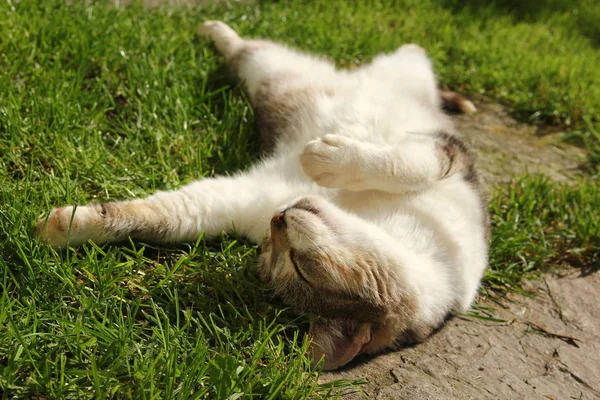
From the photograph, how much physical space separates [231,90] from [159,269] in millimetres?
1707

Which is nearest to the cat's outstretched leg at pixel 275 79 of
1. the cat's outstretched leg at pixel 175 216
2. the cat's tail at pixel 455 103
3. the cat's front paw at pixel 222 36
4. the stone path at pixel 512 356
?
the cat's front paw at pixel 222 36

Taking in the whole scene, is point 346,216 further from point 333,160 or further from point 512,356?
point 512,356

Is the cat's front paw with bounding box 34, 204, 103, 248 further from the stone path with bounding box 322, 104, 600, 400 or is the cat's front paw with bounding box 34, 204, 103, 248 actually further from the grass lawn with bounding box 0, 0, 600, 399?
the stone path with bounding box 322, 104, 600, 400

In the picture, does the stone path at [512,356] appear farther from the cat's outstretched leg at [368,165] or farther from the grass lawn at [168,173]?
the cat's outstretched leg at [368,165]

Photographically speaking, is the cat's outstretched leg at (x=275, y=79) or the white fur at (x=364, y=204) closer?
the white fur at (x=364, y=204)

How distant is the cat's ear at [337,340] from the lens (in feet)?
8.29

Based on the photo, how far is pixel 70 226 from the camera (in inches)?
102

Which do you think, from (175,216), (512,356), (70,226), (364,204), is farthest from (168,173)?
(512,356)

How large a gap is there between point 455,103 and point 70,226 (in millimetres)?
3267

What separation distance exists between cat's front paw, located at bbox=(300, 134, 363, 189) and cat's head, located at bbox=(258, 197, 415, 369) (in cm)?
25

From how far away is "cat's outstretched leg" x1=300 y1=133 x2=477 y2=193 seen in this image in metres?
2.94

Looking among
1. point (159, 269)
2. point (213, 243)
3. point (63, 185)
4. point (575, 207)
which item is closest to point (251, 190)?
point (213, 243)

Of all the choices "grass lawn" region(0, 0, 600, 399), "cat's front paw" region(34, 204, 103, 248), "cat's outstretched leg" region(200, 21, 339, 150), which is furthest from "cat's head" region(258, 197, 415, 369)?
"cat's outstretched leg" region(200, 21, 339, 150)

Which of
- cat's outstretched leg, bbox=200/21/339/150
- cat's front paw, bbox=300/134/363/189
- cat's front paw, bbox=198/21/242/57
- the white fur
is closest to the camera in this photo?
the white fur
